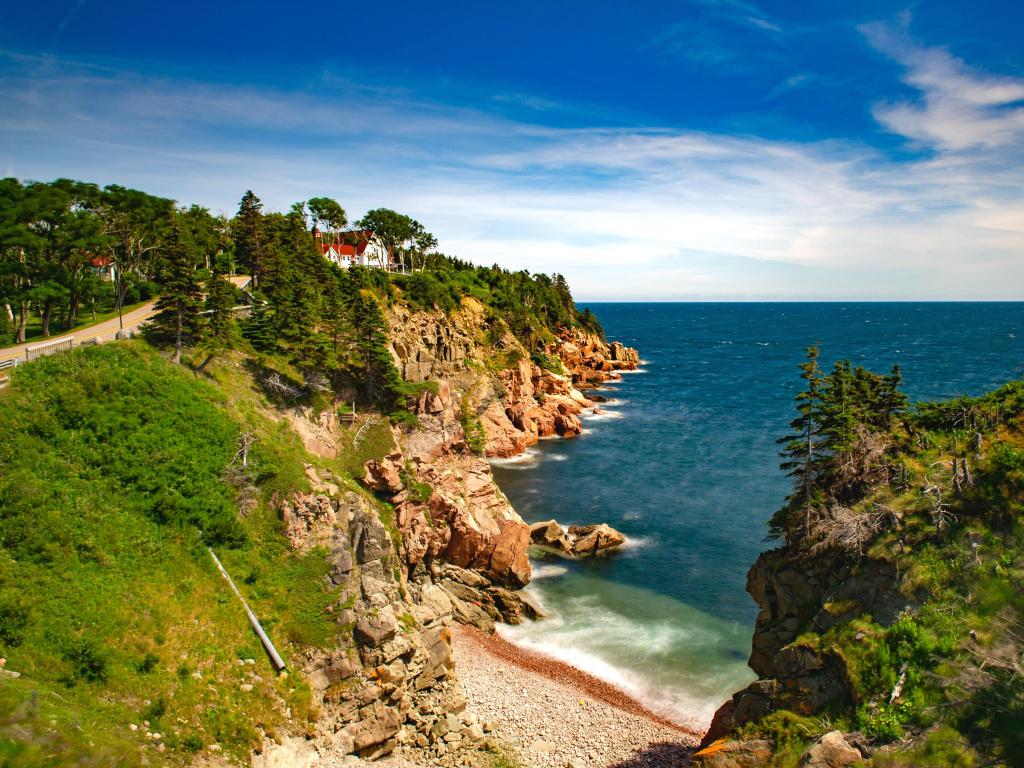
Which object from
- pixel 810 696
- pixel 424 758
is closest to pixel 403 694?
pixel 424 758

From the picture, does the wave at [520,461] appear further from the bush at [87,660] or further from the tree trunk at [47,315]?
the bush at [87,660]

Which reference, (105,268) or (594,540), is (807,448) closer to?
(594,540)

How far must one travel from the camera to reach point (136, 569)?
2356cm

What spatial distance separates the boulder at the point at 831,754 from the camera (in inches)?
645

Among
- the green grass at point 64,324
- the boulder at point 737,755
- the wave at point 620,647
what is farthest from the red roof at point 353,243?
the boulder at point 737,755

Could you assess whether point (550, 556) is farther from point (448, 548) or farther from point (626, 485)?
point (626, 485)

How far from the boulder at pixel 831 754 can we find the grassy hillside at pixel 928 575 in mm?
754

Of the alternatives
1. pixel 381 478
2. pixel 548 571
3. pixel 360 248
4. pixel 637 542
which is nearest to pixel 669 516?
pixel 637 542

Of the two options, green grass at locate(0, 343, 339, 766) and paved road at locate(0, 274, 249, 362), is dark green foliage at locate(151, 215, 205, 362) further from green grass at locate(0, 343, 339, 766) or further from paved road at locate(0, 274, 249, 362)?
green grass at locate(0, 343, 339, 766)

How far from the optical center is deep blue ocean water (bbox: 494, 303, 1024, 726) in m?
33.1

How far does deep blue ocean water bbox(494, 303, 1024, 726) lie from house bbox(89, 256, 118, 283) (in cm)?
4691

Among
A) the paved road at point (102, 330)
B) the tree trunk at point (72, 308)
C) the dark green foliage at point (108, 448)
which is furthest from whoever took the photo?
the tree trunk at point (72, 308)

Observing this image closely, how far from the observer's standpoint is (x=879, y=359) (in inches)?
5423

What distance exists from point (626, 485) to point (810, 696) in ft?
131
